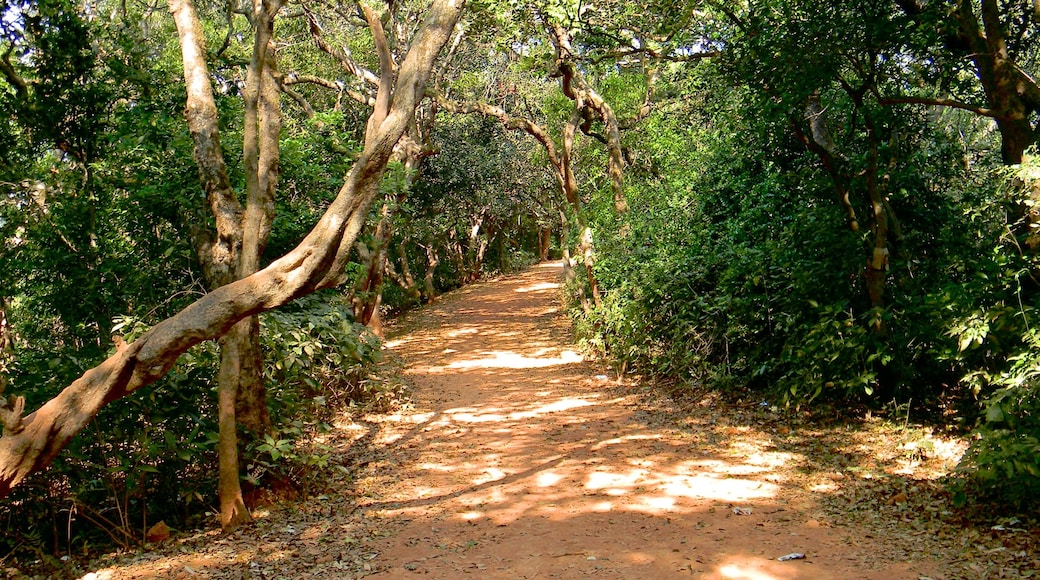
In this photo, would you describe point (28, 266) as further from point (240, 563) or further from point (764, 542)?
point (764, 542)

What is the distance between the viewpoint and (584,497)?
270 inches

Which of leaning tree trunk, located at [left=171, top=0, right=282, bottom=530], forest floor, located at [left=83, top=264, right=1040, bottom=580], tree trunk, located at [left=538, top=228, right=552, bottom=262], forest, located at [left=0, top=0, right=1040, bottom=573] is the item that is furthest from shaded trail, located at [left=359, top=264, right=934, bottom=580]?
tree trunk, located at [left=538, top=228, right=552, bottom=262]

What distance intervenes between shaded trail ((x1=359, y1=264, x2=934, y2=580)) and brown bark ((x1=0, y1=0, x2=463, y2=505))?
216cm

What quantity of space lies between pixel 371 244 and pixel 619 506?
5.61m

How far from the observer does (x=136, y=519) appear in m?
6.73

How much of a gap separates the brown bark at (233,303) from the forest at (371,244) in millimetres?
17

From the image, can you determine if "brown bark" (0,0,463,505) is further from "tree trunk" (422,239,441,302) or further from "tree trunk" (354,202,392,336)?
"tree trunk" (422,239,441,302)

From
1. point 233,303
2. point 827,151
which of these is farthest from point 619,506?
point 827,151

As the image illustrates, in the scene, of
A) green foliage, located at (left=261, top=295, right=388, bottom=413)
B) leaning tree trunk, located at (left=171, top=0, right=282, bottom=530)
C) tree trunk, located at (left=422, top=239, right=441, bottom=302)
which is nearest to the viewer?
leaning tree trunk, located at (left=171, top=0, right=282, bottom=530)

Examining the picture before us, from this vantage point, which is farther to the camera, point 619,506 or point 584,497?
point 584,497

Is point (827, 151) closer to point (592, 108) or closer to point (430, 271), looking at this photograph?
point (592, 108)

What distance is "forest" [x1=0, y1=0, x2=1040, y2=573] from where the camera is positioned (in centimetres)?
541

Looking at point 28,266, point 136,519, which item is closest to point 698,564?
point 136,519

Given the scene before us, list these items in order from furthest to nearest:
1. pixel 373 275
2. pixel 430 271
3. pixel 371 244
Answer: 1. pixel 430 271
2. pixel 373 275
3. pixel 371 244
